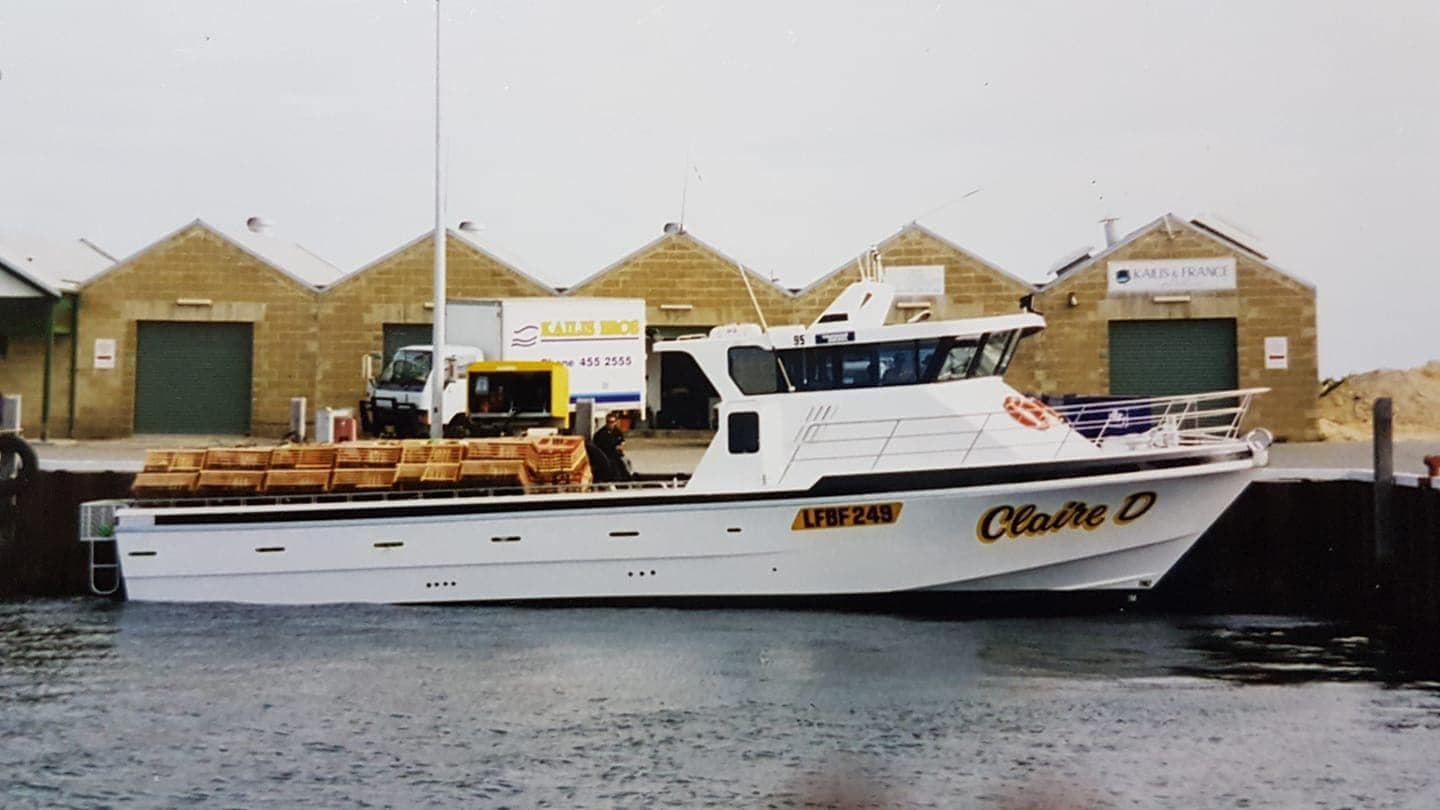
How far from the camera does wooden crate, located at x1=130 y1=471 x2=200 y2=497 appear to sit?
1530 centimetres

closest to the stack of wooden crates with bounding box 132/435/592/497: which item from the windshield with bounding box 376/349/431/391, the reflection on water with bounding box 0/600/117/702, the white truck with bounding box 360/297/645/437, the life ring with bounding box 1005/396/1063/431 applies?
the reflection on water with bounding box 0/600/117/702

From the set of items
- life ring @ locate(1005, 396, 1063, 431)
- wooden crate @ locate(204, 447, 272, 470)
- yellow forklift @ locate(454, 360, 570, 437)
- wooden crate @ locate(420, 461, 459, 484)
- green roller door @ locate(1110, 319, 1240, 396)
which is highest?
green roller door @ locate(1110, 319, 1240, 396)

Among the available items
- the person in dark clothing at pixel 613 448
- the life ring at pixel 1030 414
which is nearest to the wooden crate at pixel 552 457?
the person in dark clothing at pixel 613 448

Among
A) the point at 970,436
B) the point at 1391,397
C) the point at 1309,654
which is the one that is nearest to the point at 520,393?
the point at 970,436

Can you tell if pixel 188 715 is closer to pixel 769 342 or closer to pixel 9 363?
pixel 769 342

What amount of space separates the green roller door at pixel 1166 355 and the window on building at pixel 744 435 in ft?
51.8

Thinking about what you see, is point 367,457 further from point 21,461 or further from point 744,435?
point 21,461

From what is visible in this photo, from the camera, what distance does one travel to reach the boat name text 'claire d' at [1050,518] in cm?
1397

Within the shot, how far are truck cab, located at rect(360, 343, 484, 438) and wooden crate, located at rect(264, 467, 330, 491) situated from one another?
29.7 feet

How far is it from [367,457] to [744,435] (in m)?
4.48

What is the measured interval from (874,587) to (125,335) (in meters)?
20.6

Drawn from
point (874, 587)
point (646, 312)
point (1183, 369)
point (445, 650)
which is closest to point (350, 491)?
point (445, 650)

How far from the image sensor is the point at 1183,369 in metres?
28.2

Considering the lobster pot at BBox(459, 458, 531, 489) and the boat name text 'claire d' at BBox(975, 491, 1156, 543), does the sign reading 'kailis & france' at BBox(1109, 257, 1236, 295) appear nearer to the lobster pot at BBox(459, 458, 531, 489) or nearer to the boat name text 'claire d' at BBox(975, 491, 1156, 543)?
the boat name text 'claire d' at BBox(975, 491, 1156, 543)
